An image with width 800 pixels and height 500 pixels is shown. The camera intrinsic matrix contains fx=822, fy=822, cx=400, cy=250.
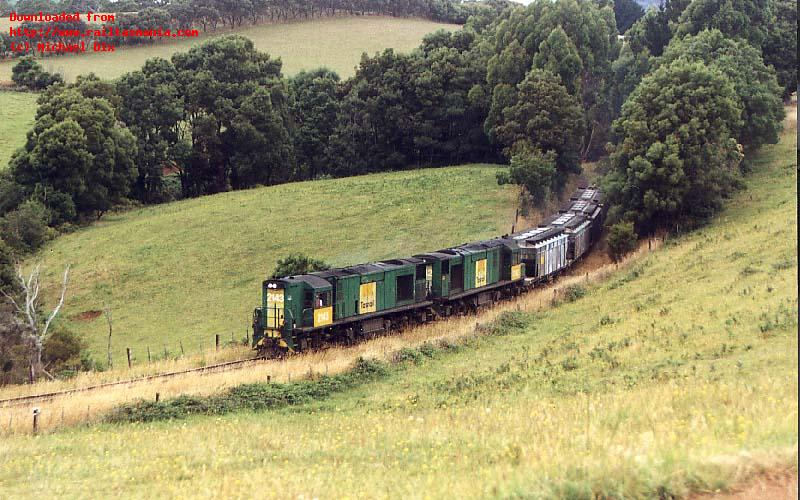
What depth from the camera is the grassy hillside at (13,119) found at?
269 feet

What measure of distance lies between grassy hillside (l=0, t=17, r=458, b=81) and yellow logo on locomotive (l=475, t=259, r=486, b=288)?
219 feet

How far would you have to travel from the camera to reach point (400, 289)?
3922 cm

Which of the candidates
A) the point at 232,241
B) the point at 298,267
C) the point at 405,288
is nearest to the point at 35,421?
the point at 405,288

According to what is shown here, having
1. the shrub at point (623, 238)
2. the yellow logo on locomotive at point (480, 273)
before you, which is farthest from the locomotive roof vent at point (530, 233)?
the yellow logo on locomotive at point (480, 273)

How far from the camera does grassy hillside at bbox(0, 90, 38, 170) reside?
8212 cm

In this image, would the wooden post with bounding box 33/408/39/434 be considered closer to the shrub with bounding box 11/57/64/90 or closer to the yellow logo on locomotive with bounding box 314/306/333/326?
the yellow logo on locomotive with bounding box 314/306/333/326

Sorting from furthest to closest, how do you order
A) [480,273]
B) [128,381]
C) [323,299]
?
1. [480,273]
2. [323,299]
3. [128,381]

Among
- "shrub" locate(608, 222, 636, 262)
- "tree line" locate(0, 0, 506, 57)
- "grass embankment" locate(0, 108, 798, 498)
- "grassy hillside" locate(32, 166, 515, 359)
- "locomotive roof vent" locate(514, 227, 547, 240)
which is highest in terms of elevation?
A: "tree line" locate(0, 0, 506, 57)

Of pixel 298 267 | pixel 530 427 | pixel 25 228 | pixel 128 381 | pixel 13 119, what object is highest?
pixel 13 119

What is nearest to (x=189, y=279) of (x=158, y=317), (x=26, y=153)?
(x=158, y=317)

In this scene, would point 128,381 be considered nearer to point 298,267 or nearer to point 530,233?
point 298,267

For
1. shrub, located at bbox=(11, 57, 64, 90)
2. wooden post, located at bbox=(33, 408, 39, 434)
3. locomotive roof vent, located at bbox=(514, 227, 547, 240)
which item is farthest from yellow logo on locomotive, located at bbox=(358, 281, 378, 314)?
shrub, located at bbox=(11, 57, 64, 90)

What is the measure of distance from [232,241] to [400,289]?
25.2 metres

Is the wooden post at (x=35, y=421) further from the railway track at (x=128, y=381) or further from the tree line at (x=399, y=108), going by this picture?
the tree line at (x=399, y=108)
